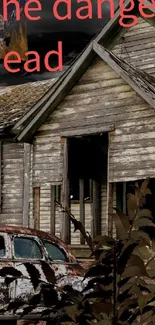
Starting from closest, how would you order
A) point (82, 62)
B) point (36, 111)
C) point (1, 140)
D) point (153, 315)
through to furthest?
1. point (153, 315)
2. point (82, 62)
3. point (36, 111)
4. point (1, 140)

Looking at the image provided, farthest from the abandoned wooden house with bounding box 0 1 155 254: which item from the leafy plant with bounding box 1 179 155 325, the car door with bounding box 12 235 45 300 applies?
the leafy plant with bounding box 1 179 155 325

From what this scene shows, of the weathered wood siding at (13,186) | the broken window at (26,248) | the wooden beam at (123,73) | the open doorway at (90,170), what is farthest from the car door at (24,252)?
the weathered wood siding at (13,186)

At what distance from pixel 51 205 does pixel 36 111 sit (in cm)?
278

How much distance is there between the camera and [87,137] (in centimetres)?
1888

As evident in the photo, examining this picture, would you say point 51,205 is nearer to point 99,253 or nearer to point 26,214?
point 26,214

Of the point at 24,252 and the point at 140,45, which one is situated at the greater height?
the point at 140,45

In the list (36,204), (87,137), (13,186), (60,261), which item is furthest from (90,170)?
(60,261)

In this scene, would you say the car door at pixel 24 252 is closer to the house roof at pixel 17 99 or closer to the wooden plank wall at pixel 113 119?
the wooden plank wall at pixel 113 119

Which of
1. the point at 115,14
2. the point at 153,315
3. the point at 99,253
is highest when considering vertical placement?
the point at 115,14

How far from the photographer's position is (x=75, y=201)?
2156 cm

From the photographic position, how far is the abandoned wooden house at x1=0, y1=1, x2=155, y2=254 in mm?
17078

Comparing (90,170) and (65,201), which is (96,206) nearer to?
(90,170)

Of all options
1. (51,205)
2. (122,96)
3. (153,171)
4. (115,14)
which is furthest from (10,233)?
(115,14)

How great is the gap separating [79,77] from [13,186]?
509 cm
